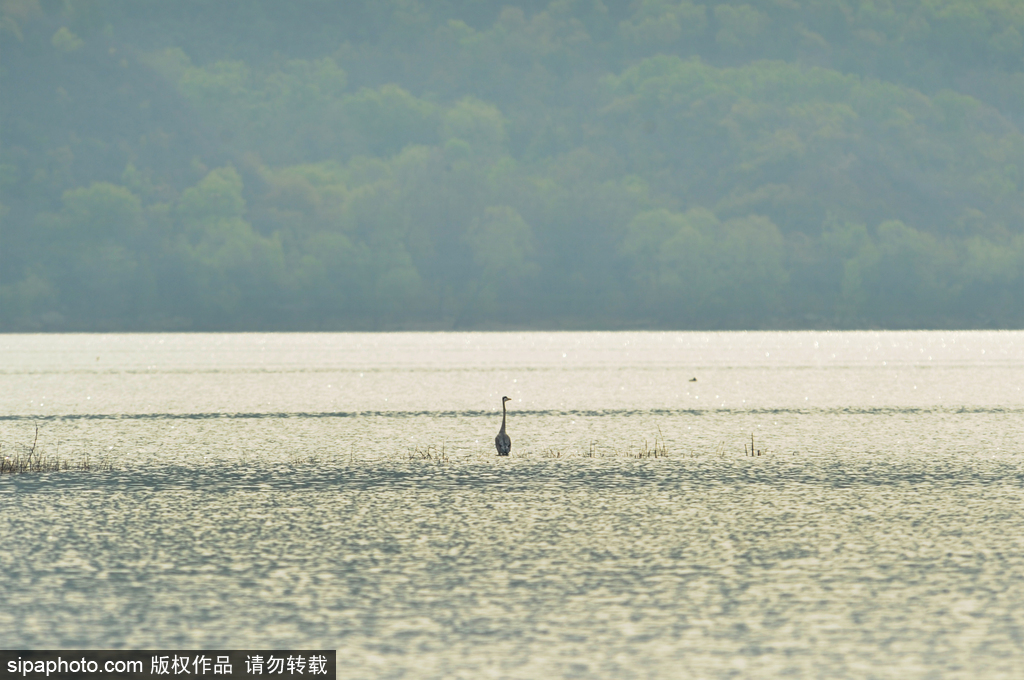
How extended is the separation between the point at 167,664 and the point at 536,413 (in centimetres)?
3596

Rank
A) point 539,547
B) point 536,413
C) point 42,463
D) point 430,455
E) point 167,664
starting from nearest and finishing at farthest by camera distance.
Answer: point 167,664, point 539,547, point 42,463, point 430,455, point 536,413

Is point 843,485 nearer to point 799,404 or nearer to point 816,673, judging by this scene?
point 816,673

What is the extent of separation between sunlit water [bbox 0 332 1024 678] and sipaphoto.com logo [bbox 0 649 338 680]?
275 millimetres

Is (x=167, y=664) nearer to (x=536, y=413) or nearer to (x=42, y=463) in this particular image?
(x=42, y=463)

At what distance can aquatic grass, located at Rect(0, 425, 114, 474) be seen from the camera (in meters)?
27.9

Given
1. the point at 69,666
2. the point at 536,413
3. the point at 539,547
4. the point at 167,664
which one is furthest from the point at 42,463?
the point at 536,413

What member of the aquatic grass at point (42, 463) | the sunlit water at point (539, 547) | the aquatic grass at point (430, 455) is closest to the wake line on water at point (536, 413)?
the sunlit water at point (539, 547)

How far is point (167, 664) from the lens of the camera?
11.5 meters

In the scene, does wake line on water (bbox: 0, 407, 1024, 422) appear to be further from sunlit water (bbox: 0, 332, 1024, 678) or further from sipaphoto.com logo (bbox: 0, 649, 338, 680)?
sipaphoto.com logo (bbox: 0, 649, 338, 680)

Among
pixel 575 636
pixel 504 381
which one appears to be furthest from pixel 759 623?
pixel 504 381

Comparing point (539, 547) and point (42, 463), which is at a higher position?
point (42, 463)

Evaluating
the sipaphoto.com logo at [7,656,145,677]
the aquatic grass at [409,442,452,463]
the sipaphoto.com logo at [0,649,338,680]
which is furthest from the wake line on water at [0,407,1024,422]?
the sipaphoto.com logo at [7,656,145,677]

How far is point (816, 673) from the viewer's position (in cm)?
1114

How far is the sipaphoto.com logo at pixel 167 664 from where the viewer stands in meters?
11.3
